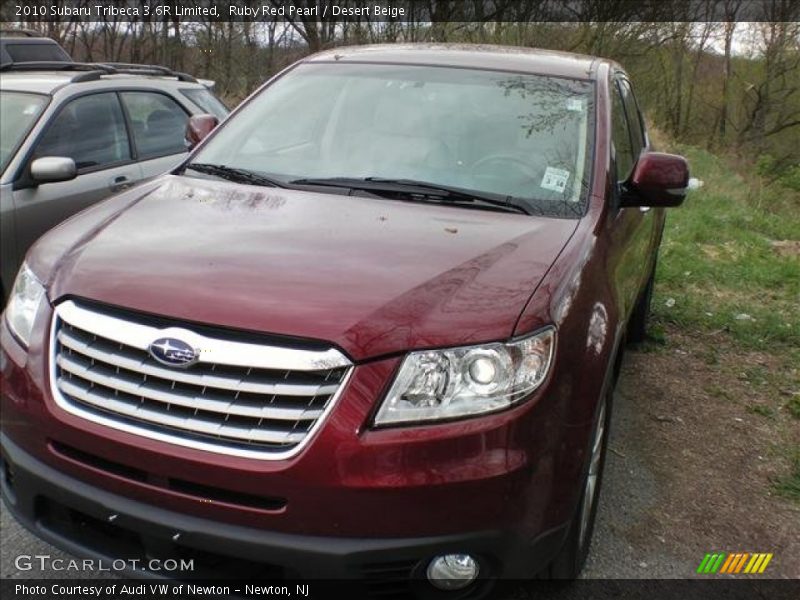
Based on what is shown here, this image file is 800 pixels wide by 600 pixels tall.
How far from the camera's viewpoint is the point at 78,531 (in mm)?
2266

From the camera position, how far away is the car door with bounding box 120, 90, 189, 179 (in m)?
5.73

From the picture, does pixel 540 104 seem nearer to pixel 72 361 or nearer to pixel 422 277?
pixel 422 277

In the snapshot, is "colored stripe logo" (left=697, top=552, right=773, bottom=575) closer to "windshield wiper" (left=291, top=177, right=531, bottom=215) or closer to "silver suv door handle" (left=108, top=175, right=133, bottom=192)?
"windshield wiper" (left=291, top=177, right=531, bottom=215)

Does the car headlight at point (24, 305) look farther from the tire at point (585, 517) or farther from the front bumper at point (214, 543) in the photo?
the tire at point (585, 517)

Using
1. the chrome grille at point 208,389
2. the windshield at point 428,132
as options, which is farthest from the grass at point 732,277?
Result: the chrome grille at point 208,389

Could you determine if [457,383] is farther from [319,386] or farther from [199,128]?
[199,128]

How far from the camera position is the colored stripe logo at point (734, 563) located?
2.88 m

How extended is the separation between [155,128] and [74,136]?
0.84 meters

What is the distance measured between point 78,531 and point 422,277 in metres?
1.20

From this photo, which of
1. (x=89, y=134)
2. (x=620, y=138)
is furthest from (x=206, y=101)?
(x=620, y=138)

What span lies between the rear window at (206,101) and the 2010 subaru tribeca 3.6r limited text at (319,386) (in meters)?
3.86

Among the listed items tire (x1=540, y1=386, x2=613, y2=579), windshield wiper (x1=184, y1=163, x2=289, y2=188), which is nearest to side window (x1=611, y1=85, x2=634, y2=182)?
tire (x1=540, y1=386, x2=613, y2=579)

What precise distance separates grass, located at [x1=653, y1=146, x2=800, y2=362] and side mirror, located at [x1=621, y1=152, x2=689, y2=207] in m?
2.40

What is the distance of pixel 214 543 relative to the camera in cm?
199
